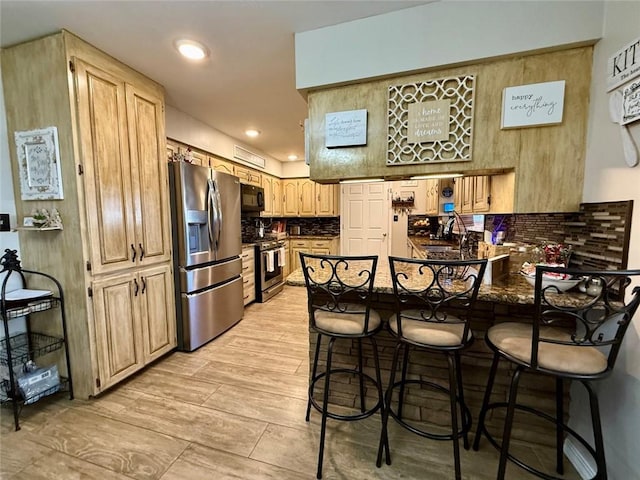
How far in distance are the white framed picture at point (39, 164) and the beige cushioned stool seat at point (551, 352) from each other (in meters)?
2.68

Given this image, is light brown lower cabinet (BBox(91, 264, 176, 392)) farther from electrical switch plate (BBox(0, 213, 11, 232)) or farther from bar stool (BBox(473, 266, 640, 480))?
bar stool (BBox(473, 266, 640, 480))

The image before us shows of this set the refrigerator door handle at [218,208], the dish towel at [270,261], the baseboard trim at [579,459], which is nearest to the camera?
the baseboard trim at [579,459]

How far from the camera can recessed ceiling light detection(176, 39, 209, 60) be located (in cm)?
182

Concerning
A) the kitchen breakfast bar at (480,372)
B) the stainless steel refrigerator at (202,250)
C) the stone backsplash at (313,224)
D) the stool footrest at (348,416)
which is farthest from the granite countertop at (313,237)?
the stool footrest at (348,416)

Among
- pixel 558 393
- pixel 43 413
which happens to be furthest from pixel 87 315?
pixel 558 393

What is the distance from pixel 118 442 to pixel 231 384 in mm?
726

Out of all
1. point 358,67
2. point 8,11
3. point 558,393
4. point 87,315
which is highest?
point 8,11

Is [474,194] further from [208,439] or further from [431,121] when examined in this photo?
[208,439]

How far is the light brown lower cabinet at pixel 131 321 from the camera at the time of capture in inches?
75.2

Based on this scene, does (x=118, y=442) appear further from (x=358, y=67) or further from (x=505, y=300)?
(x=358, y=67)

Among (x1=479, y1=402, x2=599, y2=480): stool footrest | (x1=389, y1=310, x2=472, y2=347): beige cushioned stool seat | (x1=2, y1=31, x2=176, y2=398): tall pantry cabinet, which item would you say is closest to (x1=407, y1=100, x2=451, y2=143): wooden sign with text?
(x1=389, y1=310, x2=472, y2=347): beige cushioned stool seat

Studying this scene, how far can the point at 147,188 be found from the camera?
224 centimetres

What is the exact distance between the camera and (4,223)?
1.84 metres

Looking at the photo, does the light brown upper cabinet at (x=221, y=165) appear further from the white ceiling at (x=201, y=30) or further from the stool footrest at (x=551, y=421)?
the stool footrest at (x=551, y=421)
